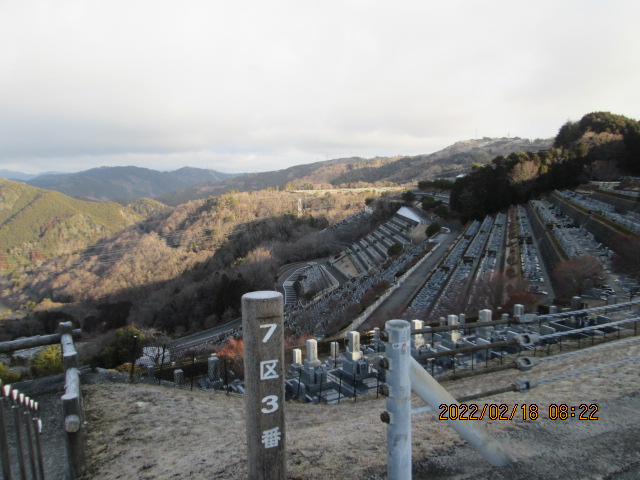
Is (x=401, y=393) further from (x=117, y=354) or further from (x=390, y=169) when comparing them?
(x=390, y=169)

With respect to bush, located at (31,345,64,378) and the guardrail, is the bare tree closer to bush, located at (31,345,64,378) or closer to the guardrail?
the guardrail

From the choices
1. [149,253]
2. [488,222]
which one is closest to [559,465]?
[488,222]

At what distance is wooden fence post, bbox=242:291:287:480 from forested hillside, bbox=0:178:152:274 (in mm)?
91718

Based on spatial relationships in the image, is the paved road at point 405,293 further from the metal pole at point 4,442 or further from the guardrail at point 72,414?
the metal pole at point 4,442

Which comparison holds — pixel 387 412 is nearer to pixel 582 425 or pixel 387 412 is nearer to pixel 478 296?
pixel 582 425

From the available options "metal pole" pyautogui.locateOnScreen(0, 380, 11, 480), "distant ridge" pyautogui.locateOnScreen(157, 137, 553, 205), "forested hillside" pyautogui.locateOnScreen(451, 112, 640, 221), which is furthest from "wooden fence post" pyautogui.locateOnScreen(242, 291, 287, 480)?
"distant ridge" pyautogui.locateOnScreen(157, 137, 553, 205)

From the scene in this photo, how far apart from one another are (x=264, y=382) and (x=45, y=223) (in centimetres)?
11498

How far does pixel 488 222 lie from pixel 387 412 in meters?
25.6

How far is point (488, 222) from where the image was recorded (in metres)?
25.3

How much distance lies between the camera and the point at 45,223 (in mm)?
96500

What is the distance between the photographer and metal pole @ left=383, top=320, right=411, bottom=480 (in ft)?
6.11

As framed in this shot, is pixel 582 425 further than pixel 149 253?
No

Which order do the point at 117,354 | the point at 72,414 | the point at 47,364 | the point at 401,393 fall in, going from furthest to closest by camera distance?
1. the point at 117,354
2. the point at 47,364
3. the point at 72,414
4. the point at 401,393

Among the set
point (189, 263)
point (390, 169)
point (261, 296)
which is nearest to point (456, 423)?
point (261, 296)
